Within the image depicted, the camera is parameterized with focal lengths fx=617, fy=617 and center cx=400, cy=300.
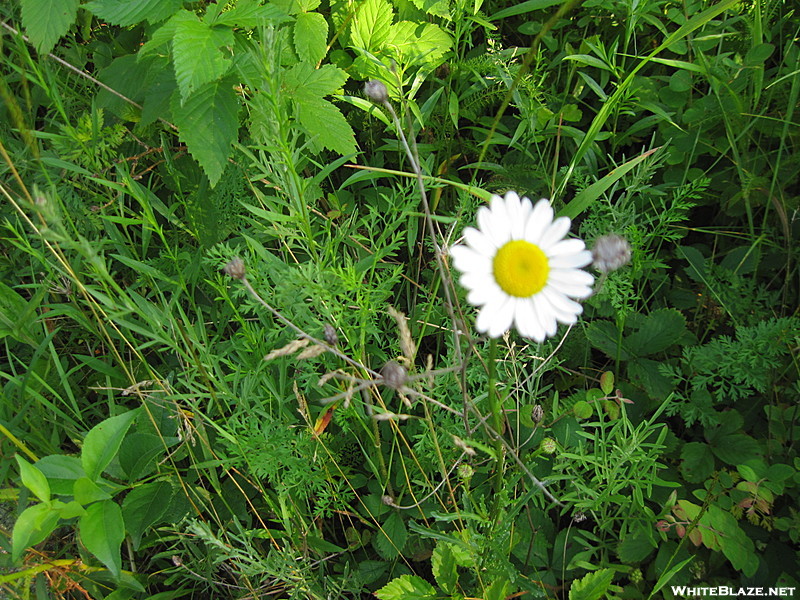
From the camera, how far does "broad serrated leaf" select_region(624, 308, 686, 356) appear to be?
5.64ft

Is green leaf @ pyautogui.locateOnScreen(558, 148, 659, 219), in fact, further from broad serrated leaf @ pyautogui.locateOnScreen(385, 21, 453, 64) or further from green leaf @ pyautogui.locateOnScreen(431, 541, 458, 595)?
green leaf @ pyautogui.locateOnScreen(431, 541, 458, 595)

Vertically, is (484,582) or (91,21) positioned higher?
(91,21)

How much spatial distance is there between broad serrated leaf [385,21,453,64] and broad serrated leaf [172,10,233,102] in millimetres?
535

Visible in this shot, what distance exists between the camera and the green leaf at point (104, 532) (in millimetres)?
1240

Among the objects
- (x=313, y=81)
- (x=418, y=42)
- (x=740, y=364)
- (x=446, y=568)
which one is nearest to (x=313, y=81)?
(x=313, y=81)

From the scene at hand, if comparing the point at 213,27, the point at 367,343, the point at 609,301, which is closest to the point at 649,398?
the point at 609,301

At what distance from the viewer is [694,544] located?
150 centimetres

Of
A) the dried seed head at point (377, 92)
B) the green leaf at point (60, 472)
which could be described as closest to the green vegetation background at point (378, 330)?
the green leaf at point (60, 472)

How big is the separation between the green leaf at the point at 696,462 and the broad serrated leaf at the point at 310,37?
147 cm

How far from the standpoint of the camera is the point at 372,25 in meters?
1.80

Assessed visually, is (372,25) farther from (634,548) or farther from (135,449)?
(634,548)

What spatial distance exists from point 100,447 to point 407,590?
74 centimetres

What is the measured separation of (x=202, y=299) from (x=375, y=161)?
712mm

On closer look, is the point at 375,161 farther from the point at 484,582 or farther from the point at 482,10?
the point at 484,582
